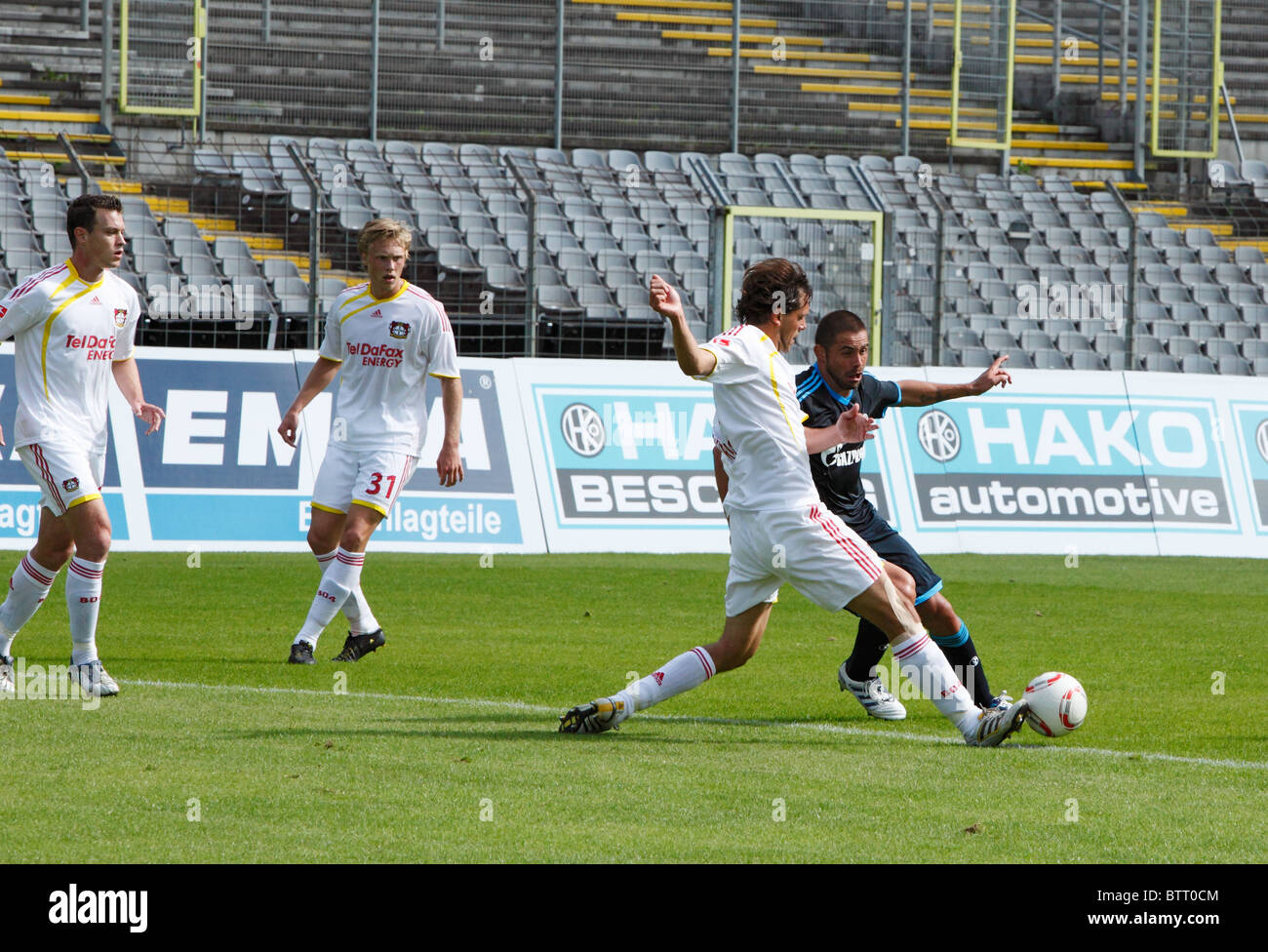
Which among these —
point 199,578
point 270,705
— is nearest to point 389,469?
point 270,705

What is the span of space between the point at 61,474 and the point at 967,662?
410 centimetres

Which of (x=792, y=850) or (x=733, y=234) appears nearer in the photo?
(x=792, y=850)

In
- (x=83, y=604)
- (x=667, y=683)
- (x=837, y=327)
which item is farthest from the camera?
(x=83, y=604)

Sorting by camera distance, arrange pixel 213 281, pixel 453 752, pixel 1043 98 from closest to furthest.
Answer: pixel 453 752 → pixel 213 281 → pixel 1043 98

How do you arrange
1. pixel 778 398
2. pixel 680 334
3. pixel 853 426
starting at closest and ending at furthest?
1. pixel 680 334
2. pixel 853 426
3. pixel 778 398

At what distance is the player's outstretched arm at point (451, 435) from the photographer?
9.71m

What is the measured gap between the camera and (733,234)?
1923 cm

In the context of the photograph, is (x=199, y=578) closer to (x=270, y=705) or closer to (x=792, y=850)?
(x=270, y=705)

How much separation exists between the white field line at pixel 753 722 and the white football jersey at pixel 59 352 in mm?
1244

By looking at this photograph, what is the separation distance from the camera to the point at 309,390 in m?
10.0

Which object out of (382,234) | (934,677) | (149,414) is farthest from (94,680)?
(934,677)

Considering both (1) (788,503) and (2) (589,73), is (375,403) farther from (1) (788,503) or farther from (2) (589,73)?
(2) (589,73)

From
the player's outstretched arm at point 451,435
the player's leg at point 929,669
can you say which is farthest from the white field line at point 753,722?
the player's outstretched arm at point 451,435

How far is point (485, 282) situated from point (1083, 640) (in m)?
11.2
